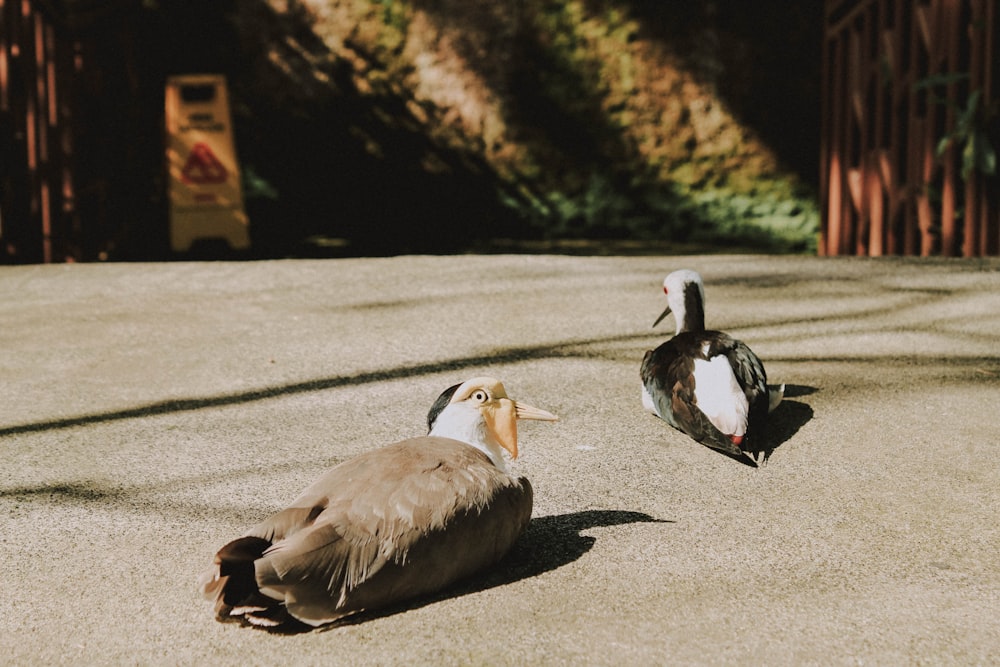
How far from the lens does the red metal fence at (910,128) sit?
21.0ft

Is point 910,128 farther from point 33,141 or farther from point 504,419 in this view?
point 33,141

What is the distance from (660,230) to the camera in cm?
1031

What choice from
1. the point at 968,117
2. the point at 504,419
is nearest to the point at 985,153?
the point at 968,117

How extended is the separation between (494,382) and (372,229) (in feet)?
25.7

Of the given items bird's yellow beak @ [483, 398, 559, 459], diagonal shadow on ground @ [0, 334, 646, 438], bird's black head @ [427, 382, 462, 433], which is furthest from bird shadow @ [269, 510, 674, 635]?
diagonal shadow on ground @ [0, 334, 646, 438]

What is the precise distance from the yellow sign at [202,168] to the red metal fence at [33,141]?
4.36 feet

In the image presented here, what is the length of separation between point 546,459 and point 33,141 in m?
5.44

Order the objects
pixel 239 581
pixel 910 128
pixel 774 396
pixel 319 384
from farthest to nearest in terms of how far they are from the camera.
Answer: pixel 910 128
pixel 319 384
pixel 774 396
pixel 239 581

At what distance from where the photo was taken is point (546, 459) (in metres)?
3.32

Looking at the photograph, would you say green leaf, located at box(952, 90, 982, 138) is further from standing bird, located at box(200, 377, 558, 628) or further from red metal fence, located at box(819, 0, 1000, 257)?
standing bird, located at box(200, 377, 558, 628)

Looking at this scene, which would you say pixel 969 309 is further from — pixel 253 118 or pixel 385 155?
pixel 253 118

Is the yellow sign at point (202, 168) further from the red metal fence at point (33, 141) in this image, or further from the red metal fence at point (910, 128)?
the red metal fence at point (910, 128)

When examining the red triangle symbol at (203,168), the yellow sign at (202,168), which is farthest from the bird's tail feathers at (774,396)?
the red triangle symbol at (203,168)

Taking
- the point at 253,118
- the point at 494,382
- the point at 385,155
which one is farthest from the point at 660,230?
the point at 494,382
